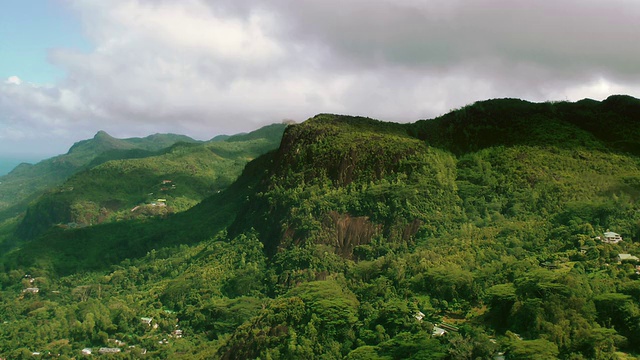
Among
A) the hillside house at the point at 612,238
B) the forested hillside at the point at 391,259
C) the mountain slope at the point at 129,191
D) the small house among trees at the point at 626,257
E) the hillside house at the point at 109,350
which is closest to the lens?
the forested hillside at the point at 391,259

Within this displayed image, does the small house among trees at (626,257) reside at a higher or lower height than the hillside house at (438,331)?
higher

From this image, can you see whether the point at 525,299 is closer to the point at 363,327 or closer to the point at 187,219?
the point at 363,327

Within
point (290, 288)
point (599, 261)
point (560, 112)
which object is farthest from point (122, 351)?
point (560, 112)

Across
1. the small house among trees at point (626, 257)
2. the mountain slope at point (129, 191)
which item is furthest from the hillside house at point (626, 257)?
the mountain slope at point (129, 191)

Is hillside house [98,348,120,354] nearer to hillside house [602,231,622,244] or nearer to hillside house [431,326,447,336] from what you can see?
hillside house [431,326,447,336]

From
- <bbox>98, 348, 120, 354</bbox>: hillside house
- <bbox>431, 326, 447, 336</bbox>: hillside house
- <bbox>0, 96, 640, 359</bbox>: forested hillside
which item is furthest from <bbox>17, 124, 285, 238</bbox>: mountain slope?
<bbox>431, 326, 447, 336</bbox>: hillside house

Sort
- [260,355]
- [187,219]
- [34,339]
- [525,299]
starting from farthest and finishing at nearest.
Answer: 1. [187,219]
2. [34,339]
3. [260,355]
4. [525,299]

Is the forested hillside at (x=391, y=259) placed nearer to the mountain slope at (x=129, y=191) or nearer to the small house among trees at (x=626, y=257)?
the small house among trees at (x=626, y=257)

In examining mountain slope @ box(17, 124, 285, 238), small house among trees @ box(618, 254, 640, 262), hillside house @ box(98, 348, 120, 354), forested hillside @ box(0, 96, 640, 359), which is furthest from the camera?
mountain slope @ box(17, 124, 285, 238)

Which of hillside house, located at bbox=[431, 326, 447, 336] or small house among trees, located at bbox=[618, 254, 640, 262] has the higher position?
small house among trees, located at bbox=[618, 254, 640, 262]
